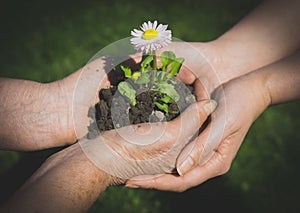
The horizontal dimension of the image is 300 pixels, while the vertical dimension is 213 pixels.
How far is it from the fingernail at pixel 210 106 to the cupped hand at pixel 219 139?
4 centimetres

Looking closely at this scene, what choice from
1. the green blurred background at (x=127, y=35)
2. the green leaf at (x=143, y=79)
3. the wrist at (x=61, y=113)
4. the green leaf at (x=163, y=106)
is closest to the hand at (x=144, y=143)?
the green leaf at (x=163, y=106)

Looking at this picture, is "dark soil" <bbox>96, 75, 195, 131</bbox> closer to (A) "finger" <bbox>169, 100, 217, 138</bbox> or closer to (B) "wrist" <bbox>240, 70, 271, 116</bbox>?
(A) "finger" <bbox>169, 100, 217, 138</bbox>

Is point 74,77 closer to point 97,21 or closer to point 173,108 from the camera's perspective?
point 173,108

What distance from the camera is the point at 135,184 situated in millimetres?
2096

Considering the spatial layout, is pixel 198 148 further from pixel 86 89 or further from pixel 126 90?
pixel 86 89

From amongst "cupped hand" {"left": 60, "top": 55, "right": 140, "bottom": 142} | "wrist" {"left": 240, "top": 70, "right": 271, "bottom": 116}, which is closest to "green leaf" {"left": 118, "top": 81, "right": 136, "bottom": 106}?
"cupped hand" {"left": 60, "top": 55, "right": 140, "bottom": 142}

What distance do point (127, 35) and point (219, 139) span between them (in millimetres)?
1934

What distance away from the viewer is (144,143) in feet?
6.58

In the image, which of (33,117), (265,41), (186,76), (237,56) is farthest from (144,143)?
(265,41)

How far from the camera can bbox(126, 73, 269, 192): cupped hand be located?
Answer: 2.10m

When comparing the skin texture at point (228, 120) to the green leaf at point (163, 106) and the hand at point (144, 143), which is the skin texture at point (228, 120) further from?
the green leaf at point (163, 106)

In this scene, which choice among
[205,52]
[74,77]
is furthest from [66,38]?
[205,52]

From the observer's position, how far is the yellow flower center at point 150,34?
2074mm

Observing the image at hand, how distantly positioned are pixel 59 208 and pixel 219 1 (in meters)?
2.91
